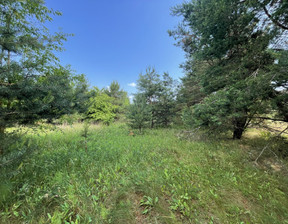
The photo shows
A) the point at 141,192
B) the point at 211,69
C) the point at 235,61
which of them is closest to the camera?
the point at 141,192

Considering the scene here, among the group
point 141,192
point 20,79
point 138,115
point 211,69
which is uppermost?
point 211,69

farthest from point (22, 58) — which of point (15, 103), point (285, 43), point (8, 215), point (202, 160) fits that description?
point (285, 43)

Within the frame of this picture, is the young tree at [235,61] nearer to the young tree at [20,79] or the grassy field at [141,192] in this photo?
the grassy field at [141,192]

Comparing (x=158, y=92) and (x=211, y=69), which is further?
(x=158, y=92)

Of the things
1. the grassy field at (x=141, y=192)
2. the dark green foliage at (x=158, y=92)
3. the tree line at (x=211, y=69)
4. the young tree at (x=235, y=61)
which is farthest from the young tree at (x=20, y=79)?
the dark green foliage at (x=158, y=92)

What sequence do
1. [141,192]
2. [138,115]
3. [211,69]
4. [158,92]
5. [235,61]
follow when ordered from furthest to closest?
[158,92] → [138,115] → [211,69] → [235,61] → [141,192]

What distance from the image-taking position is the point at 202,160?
10.1ft

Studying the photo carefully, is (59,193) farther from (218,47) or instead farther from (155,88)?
(155,88)

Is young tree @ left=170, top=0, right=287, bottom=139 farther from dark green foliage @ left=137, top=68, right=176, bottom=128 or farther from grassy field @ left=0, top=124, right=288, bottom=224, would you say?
dark green foliage @ left=137, top=68, right=176, bottom=128

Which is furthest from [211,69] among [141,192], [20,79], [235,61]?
[20,79]

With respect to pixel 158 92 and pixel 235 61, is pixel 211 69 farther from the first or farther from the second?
pixel 158 92

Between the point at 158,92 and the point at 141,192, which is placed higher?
the point at 158,92

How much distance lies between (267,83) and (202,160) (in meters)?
2.65

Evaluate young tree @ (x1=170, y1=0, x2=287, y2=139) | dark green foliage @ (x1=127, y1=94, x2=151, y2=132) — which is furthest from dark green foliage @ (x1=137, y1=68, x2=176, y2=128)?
young tree @ (x1=170, y1=0, x2=287, y2=139)
